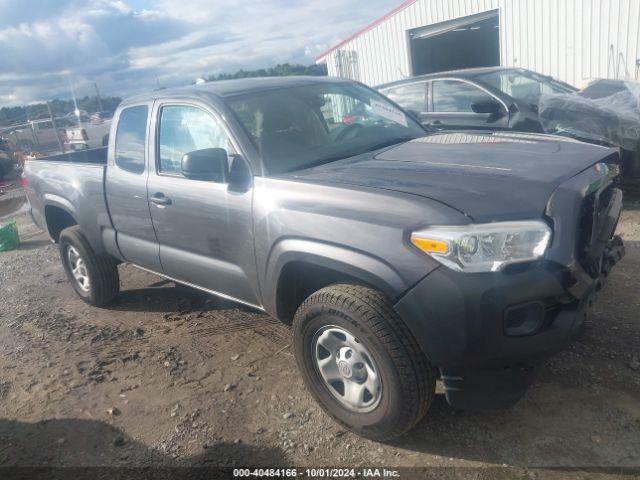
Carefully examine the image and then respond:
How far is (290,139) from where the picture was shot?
3.38 meters

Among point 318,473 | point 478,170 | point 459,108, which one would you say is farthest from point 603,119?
point 318,473

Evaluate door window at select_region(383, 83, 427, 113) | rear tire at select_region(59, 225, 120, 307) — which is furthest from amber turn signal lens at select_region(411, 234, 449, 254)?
door window at select_region(383, 83, 427, 113)

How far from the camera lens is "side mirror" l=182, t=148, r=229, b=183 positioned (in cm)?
305

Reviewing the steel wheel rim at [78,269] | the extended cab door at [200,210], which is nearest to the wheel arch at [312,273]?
the extended cab door at [200,210]

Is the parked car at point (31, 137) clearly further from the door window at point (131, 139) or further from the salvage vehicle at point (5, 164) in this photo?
the door window at point (131, 139)

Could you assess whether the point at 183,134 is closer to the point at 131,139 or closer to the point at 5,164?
the point at 131,139

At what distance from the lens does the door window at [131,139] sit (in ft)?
13.3

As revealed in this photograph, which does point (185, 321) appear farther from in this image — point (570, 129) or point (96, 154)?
point (570, 129)

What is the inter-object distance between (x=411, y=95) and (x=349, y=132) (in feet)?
13.7

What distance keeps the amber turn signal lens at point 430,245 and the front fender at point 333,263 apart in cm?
16

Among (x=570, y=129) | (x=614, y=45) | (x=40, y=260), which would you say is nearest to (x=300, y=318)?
(x=570, y=129)

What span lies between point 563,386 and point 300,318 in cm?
155

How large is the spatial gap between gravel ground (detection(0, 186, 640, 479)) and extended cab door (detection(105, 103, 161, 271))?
2.55 feet

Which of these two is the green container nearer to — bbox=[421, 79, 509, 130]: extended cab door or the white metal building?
bbox=[421, 79, 509, 130]: extended cab door
